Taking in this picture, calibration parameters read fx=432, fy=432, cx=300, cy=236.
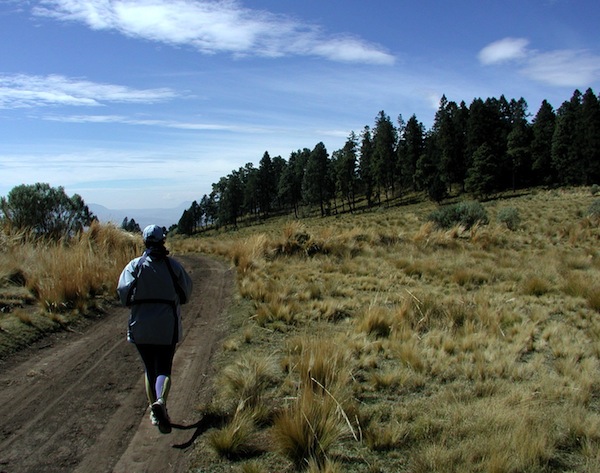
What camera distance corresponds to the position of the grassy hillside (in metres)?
3.75

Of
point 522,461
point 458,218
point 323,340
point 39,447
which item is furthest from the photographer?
point 458,218

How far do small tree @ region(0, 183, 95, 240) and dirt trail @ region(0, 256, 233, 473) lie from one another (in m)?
8.84

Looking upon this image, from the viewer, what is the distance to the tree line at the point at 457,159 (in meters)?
57.7

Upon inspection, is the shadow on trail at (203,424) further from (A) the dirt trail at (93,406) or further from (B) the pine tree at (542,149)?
(B) the pine tree at (542,149)

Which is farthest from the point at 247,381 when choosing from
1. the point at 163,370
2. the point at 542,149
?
the point at 542,149

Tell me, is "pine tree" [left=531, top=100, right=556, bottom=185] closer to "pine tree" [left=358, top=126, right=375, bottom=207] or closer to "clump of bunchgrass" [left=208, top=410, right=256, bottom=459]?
"pine tree" [left=358, top=126, right=375, bottom=207]

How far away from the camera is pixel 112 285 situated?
10.4m

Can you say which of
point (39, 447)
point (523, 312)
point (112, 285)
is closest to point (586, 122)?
point (523, 312)

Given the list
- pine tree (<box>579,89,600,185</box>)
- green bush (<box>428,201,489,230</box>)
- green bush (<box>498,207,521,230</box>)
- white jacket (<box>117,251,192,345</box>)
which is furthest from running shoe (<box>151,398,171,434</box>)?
pine tree (<box>579,89,600,185</box>)

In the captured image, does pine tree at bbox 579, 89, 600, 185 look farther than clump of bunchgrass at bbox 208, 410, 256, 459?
Yes

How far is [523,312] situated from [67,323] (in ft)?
28.1

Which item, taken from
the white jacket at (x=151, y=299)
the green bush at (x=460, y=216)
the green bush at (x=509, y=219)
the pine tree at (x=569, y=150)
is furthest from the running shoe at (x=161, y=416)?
the pine tree at (x=569, y=150)

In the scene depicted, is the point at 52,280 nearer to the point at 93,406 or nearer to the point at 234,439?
the point at 93,406

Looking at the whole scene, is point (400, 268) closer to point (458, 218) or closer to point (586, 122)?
point (458, 218)
